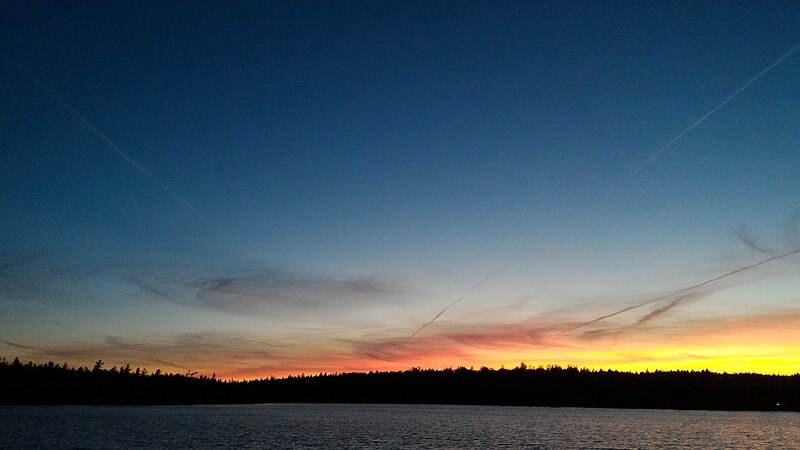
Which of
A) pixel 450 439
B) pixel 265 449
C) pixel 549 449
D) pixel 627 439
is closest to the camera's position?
pixel 265 449

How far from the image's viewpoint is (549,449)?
10150 centimetres

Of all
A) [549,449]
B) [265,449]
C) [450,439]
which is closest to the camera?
[265,449]

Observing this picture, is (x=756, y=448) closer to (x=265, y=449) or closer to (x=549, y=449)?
(x=549, y=449)

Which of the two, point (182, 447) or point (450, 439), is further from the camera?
point (450, 439)

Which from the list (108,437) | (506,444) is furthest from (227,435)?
(506,444)

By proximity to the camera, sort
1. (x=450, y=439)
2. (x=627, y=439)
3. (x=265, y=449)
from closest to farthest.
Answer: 1. (x=265, y=449)
2. (x=450, y=439)
3. (x=627, y=439)

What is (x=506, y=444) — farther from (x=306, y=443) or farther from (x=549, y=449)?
(x=306, y=443)

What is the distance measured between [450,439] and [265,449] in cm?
4209

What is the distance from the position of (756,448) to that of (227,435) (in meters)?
115

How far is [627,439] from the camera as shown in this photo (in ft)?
410

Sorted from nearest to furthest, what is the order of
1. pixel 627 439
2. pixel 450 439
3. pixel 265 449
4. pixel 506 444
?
pixel 265 449 → pixel 506 444 → pixel 450 439 → pixel 627 439

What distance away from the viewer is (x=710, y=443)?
11944 cm

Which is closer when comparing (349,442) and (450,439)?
(349,442)

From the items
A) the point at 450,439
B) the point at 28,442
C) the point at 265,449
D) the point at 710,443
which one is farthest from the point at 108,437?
the point at 710,443
